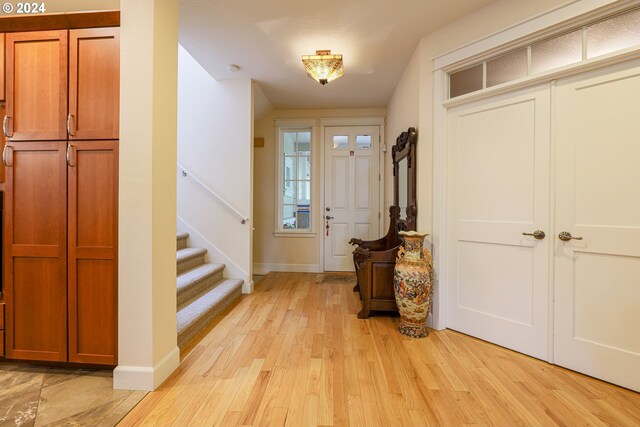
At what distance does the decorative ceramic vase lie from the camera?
239 cm

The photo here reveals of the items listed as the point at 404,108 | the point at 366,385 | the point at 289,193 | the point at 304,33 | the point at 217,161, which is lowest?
the point at 366,385

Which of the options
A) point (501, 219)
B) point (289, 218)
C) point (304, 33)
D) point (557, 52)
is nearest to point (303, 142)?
point (289, 218)

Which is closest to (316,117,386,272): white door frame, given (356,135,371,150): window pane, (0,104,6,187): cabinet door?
(356,135,371,150): window pane

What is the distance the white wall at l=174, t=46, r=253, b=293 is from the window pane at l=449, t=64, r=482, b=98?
2315 millimetres

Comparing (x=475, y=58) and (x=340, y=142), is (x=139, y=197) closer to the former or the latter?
(x=475, y=58)

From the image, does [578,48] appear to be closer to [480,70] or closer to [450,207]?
[480,70]

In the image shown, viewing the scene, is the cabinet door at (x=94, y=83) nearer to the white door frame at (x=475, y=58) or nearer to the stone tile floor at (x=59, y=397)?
the stone tile floor at (x=59, y=397)

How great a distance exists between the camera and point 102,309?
5.73ft

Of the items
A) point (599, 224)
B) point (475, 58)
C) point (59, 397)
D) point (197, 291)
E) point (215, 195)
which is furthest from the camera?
point (215, 195)

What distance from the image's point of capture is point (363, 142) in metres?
4.80

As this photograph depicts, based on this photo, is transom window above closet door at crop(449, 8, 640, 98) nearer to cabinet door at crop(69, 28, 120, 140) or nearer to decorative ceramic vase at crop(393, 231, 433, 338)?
decorative ceramic vase at crop(393, 231, 433, 338)

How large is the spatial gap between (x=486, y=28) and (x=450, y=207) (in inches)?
57.4

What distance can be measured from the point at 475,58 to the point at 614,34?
82cm

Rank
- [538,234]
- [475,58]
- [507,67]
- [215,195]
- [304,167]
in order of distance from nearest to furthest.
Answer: [538,234] < [507,67] < [475,58] < [215,195] < [304,167]
